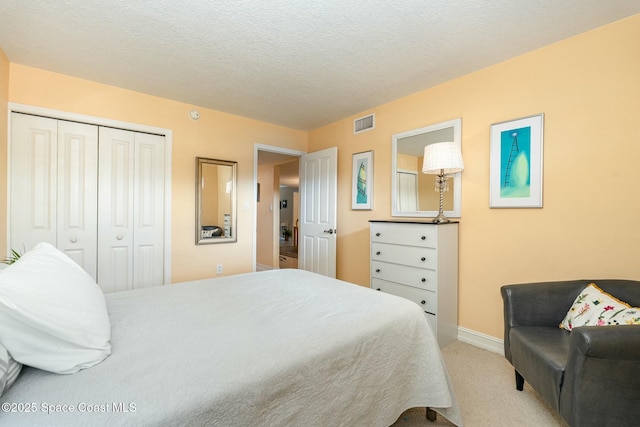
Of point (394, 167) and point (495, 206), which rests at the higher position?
point (394, 167)

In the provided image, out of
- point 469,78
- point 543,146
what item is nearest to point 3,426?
point 543,146

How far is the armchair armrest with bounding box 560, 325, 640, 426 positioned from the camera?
1.18 metres

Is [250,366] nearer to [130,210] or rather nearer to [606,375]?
[606,375]

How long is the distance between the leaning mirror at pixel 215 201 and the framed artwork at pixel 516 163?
118 inches

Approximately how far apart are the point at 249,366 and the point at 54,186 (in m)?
3.03

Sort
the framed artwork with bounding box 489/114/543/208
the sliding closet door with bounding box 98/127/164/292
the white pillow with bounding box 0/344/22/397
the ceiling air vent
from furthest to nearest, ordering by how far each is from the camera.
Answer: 1. the ceiling air vent
2. the sliding closet door with bounding box 98/127/164/292
3. the framed artwork with bounding box 489/114/543/208
4. the white pillow with bounding box 0/344/22/397

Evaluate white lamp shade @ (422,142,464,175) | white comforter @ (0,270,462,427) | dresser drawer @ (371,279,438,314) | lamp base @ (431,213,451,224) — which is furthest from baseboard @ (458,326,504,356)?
white lamp shade @ (422,142,464,175)

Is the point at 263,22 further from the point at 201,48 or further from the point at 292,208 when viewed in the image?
the point at 292,208

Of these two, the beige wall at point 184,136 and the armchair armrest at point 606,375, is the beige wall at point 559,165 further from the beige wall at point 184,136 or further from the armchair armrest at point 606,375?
the beige wall at point 184,136

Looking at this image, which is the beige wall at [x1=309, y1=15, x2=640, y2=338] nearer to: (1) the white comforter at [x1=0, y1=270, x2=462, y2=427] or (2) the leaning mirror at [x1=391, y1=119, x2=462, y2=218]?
(2) the leaning mirror at [x1=391, y1=119, x2=462, y2=218]

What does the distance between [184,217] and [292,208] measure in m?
7.99

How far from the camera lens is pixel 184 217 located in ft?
11.2

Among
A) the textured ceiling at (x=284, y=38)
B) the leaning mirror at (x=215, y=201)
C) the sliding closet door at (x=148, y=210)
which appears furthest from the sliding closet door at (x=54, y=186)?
the leaning mirror at (x=215, y=201)

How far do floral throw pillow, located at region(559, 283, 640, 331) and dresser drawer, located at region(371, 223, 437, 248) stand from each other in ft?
3.18
